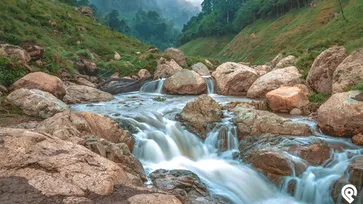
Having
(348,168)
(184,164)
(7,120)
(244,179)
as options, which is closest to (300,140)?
(348,168)

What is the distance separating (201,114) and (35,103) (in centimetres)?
700

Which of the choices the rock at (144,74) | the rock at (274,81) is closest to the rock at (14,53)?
the rock at (144,74)

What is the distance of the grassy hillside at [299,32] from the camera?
39.7 meters

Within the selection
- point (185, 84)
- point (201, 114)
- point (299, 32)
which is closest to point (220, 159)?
point (201, 114)

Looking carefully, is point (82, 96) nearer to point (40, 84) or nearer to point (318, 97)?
point (40, 84)

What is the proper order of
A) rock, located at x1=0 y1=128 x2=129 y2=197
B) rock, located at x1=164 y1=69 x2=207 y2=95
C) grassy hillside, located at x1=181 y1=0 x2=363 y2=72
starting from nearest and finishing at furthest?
1. rock, located at x1=0 y1=128 x2=129 y2=197
2. rock, located at x1=164 y1=69 x2=207 y2=95
3. grassy hillside, located at x1=181 y1=0 x2=363 y2=72

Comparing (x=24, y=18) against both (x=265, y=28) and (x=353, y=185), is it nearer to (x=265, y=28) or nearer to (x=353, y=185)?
(x=353, y=185)

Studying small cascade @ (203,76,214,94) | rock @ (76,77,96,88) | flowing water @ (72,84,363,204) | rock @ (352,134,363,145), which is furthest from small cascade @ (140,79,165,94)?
rock @ (352,134,363,145)

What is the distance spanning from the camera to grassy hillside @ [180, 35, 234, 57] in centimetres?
9219

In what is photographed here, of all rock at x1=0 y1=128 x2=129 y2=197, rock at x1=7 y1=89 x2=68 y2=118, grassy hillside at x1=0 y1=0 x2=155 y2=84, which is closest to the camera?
rock at x1=0 y1=128 x2=129 y2=197

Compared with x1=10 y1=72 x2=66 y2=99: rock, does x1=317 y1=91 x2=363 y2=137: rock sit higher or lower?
lower

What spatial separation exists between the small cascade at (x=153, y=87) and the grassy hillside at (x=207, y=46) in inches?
2716

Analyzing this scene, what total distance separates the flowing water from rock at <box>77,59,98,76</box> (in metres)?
9.08

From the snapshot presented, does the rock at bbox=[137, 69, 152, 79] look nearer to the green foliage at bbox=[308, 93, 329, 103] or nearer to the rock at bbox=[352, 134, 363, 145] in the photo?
the green foliage at bbox=[308, 93, 329, 103]
